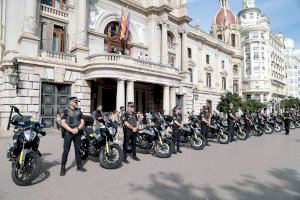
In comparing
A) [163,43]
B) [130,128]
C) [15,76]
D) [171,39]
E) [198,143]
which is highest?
[171,39]

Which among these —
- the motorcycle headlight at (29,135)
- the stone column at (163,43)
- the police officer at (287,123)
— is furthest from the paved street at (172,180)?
the stone column at (163,43)

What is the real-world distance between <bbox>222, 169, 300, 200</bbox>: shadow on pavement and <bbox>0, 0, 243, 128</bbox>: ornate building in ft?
39.9

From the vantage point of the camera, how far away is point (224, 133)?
1095 cm

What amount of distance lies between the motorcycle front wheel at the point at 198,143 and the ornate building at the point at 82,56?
26.1 feet

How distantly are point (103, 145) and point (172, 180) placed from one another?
217 cm

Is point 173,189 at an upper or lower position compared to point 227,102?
lower

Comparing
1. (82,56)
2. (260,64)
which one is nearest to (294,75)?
(260,64)

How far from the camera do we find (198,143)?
368 inches

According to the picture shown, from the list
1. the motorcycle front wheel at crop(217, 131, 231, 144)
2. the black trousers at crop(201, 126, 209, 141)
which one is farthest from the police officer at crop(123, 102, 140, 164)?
the motorcycle front wheel at crop(217, 131, 231, 144)

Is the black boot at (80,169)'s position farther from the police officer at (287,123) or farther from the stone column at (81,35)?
the police officer at (287,123)

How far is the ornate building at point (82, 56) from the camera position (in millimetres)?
14828

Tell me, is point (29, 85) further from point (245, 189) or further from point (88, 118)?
point (245, 189)

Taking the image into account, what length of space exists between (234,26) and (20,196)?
44.2 m

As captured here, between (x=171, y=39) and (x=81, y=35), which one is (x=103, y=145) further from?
(x=171, y=39)
